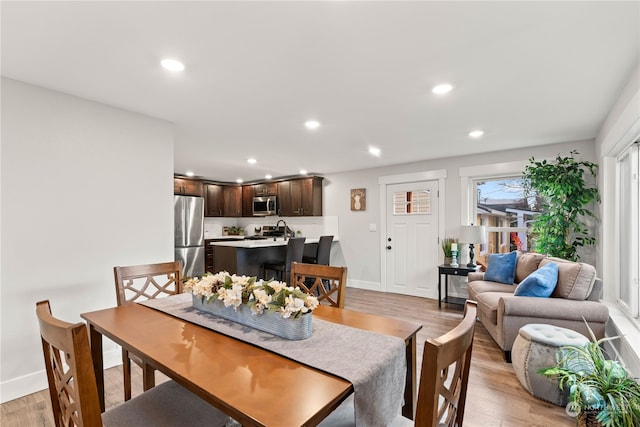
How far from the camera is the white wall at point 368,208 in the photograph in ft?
16.0

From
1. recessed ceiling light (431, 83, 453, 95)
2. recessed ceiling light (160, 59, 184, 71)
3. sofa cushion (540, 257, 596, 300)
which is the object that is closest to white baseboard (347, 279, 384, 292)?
sofa cushion (540, 257, 596, 300)

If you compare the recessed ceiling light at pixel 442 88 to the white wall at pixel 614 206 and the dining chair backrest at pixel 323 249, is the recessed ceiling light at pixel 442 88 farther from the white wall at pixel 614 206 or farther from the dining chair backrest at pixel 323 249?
the dining chair backrest at pixel 323 249

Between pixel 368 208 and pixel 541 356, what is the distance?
386 cm

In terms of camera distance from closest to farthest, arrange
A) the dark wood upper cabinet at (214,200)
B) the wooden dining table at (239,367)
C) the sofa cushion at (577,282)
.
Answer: the wooden dining table at (239,367), the sofa cushion at (577,282), the dark wood upper cabinet at (214,200)

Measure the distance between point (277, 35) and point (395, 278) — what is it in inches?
185

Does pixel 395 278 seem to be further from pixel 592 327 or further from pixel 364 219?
pixel 592 327

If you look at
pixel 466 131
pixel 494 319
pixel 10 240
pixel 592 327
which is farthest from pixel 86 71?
pixel 592 327

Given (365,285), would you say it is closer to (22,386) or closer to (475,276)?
(475,276)

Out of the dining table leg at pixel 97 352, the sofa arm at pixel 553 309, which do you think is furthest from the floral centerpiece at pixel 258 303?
the sofa arm at pixel 553 309

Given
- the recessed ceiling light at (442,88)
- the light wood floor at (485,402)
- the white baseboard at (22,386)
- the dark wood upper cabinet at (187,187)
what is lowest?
the light wood floor at (485,402)

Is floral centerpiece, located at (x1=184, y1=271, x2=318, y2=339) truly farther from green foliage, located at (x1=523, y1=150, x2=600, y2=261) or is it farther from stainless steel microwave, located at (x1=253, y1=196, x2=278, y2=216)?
stainless steel microwave, located at (x1=253, y1=196, x2=278, y2=216)

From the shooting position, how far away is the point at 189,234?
4605 millimetres

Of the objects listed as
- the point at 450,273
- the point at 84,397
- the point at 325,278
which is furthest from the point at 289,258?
the point at 84,397

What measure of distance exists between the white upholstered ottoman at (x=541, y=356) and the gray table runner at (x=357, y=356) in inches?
64.2
